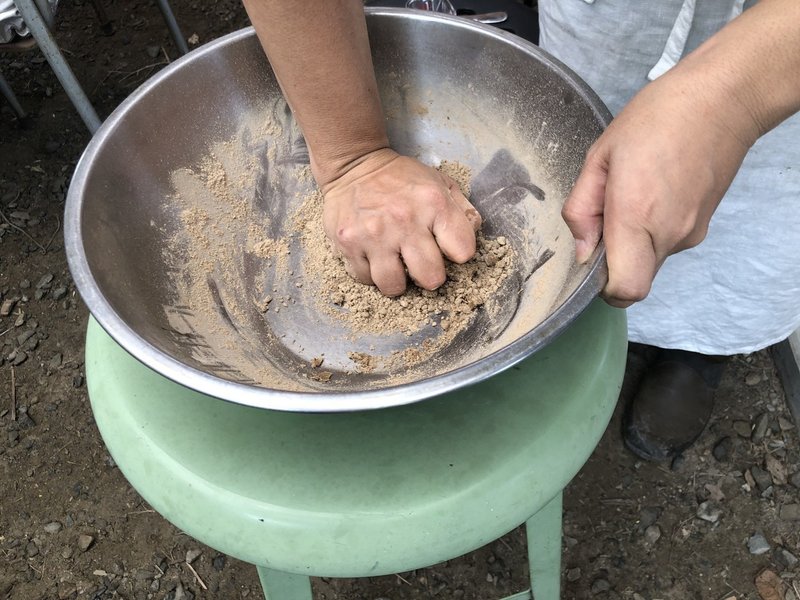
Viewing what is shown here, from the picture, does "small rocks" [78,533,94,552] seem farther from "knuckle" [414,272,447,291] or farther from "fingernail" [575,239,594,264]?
"fingernail" [575,239,594,264]

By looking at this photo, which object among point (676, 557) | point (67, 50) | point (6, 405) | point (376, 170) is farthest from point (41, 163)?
point (676, 557)

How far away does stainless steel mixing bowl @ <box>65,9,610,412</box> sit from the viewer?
0.61 m

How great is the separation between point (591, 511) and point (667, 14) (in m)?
0.78

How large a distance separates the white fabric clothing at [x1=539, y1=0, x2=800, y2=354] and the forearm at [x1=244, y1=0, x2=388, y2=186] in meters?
0.28

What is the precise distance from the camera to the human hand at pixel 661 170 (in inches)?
19.7

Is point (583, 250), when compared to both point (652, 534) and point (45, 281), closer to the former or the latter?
point (652, 534)

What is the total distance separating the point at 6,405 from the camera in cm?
136

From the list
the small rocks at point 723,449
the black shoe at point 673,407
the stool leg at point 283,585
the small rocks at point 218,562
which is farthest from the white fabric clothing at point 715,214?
the small rocks at point 218,562

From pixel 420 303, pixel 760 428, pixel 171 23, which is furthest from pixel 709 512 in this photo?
pixel 171 23

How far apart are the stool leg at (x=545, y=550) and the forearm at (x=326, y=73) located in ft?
1.39

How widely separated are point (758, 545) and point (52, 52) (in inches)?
56.9

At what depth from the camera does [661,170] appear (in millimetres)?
498

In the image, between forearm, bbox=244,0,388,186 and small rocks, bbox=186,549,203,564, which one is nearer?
forearm, bbox=244,0,388,186

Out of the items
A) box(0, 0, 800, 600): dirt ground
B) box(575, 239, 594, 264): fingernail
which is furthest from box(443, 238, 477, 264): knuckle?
box(0, 0, 800, 600): dirt ground
